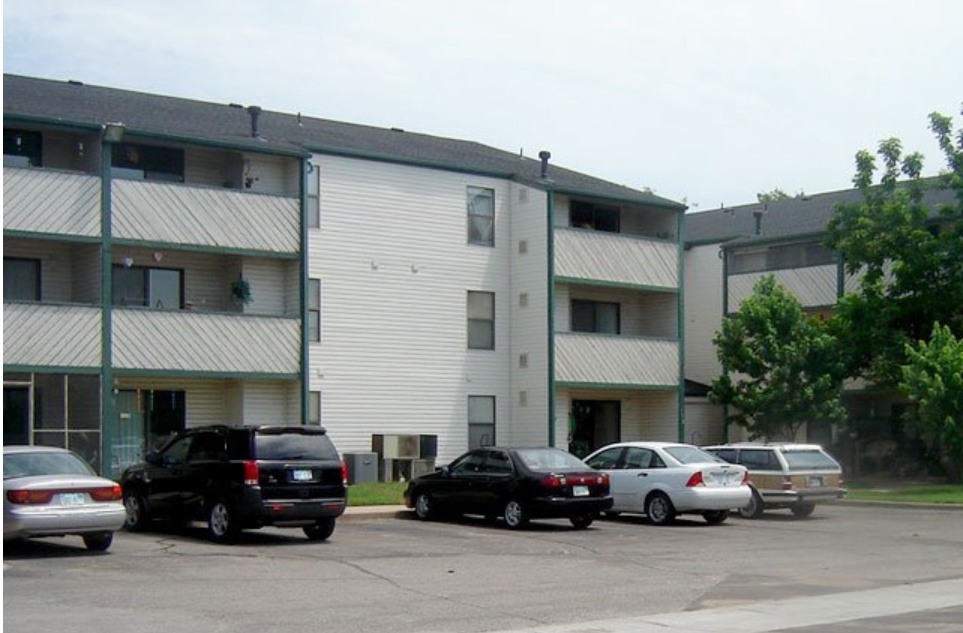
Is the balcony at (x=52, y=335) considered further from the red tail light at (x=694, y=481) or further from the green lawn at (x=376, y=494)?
the red tail light at (x=694, y=481)

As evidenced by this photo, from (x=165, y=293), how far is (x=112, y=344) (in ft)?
9.35

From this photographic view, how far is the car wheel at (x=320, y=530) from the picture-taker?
68.1 ft

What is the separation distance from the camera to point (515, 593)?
49.3 ft

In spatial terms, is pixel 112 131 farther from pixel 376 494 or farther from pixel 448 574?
pixel 448 574

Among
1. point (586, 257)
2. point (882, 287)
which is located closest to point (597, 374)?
point (586, 257)

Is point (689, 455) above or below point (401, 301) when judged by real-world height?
below

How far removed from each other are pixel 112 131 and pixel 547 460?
1207 centimetres

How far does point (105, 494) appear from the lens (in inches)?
706

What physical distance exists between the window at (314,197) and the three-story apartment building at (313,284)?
0.07 m

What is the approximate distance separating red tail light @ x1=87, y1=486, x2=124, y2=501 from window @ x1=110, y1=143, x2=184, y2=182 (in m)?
14.0

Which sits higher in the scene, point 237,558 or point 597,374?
point 597,374

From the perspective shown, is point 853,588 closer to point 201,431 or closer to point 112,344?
point 201,431

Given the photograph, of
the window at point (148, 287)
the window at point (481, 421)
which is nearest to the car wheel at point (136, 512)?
the window at point (148, 287)

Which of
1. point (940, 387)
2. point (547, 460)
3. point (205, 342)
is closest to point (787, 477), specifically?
point (547, 460)
